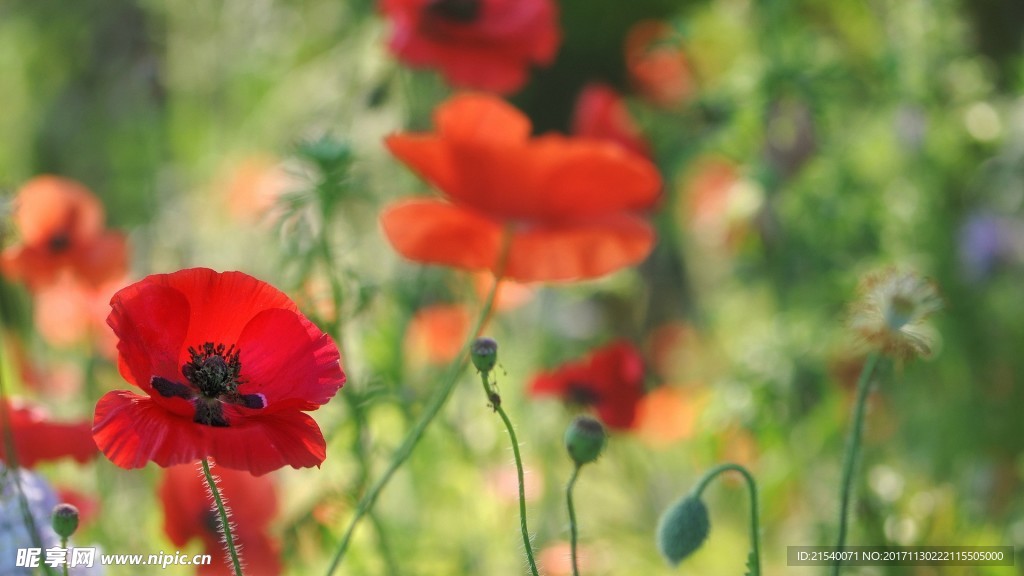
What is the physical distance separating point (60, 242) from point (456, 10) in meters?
0.56

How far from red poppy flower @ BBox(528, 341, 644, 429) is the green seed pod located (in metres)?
0.50

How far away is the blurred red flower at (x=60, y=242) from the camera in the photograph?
1337 millimetres

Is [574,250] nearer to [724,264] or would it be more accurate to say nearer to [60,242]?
[60,242]

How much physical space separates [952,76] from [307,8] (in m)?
1.28

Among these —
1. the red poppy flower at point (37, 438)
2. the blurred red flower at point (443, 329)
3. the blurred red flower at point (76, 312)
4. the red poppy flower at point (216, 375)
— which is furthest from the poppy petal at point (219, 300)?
the blurred red flower at point (443, 329)

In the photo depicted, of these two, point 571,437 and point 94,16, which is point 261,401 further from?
point 94,16

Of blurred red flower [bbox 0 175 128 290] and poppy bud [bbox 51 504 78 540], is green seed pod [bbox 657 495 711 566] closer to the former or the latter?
poppy bud [bbox 51 504 78 540]

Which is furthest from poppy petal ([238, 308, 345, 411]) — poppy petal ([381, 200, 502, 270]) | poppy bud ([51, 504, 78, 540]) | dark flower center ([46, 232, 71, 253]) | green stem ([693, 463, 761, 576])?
dark flower center ([46, 232, 71, 253])

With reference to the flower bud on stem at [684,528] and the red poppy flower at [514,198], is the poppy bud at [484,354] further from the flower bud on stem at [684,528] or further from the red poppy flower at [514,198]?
the red poppy flower at [514,198]

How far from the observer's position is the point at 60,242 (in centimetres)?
137

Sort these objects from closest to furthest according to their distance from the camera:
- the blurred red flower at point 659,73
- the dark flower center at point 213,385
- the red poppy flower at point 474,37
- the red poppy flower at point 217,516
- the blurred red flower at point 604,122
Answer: the dark flower center at point 213,385
the red poppy flower at point 217,516
the red poppy flower at point 474,37
the blurred red flower at point 604,122
the blurred red flower at point 659,73

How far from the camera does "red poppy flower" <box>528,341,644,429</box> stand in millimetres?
1316

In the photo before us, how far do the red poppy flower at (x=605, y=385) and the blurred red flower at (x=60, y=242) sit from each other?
558mm

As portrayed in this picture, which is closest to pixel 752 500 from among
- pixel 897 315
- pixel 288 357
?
pixel 897 315
